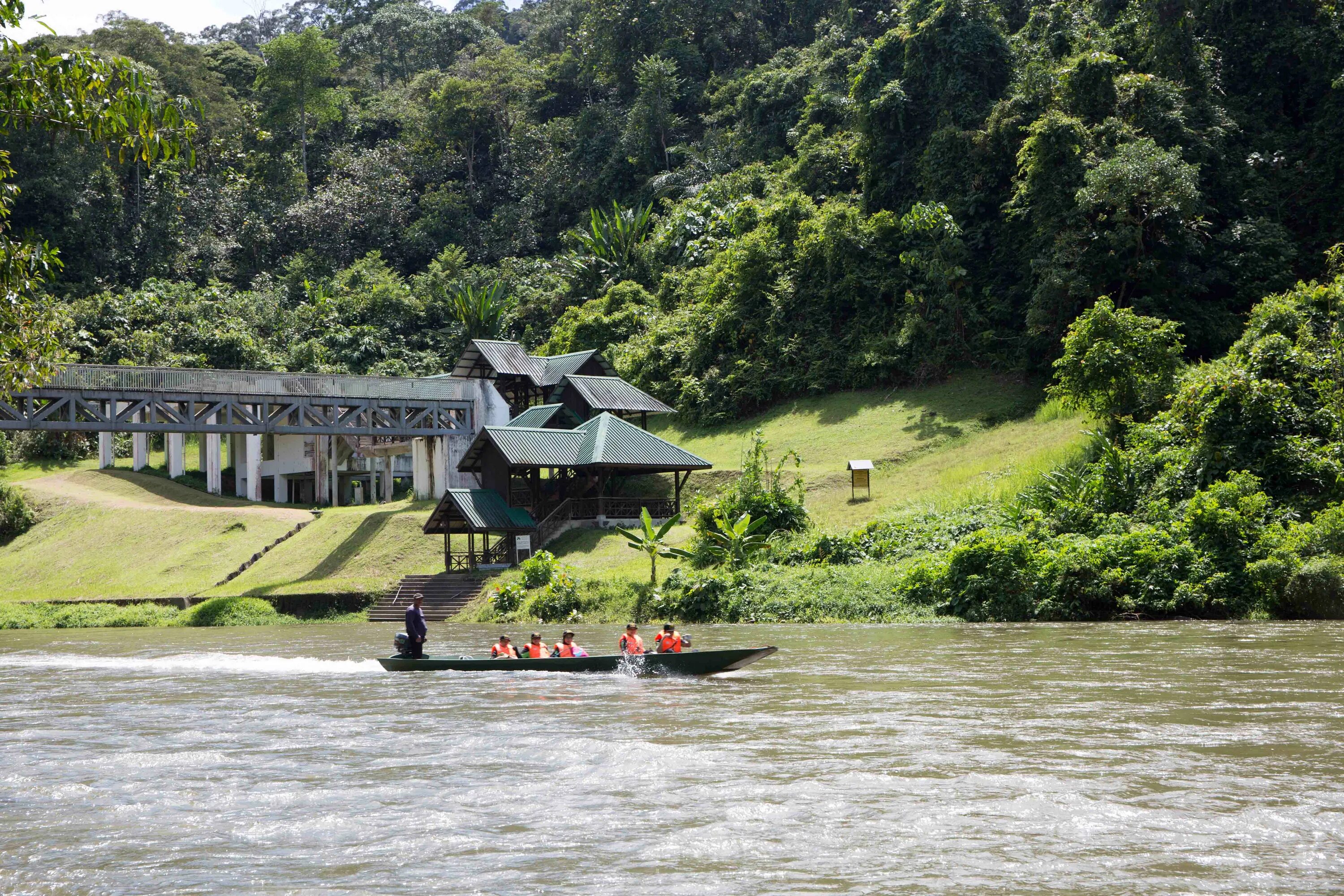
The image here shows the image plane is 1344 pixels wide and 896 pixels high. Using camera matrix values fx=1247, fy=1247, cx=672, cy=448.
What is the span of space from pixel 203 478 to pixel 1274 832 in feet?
178

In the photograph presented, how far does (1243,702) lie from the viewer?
1553cm

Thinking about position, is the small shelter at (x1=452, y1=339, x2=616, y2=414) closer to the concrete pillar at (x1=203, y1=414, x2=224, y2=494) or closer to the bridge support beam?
the bridge support beam

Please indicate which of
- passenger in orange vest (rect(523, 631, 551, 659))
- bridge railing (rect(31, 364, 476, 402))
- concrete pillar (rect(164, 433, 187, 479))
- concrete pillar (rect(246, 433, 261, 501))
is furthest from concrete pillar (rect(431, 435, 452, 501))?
passenger in orange vest (rect(523, 631, 551, 659))

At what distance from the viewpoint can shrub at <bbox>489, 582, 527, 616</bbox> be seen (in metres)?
33.8

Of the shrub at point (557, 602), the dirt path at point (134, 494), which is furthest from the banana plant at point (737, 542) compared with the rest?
the dirt path at point (134, 494)

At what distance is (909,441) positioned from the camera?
148ft

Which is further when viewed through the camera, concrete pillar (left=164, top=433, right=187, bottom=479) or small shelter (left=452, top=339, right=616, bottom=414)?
concrete pillar (left=164, top=433, right=187, bottom=479)

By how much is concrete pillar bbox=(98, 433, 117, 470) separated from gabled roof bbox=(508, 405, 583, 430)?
69.9ft

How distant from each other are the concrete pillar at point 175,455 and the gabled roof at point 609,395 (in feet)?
63.9

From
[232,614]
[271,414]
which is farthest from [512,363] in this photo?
[232,614]

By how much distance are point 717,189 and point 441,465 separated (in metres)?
23.8

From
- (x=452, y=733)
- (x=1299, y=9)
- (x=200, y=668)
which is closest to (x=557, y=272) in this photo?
(x=1299, y=9)

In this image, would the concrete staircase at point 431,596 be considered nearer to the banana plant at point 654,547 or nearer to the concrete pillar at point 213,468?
the banana plant at point 654,547

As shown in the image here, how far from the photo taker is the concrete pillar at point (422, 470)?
49.5 meters
